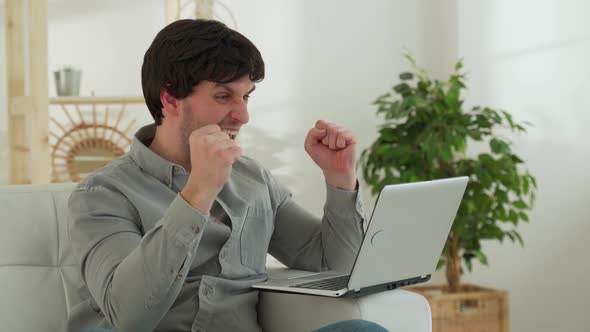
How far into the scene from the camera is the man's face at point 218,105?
1738mm

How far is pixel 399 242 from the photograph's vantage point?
1.60 meters

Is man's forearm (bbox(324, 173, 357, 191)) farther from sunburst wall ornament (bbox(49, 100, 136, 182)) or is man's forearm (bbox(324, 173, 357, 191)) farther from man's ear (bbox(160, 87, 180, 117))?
sunburst wall ornament (bbox(49, 100, 136, 182))

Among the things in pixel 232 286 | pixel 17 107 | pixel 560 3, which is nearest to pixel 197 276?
pixel 232 286

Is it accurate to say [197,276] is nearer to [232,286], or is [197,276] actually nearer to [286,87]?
[232,286]

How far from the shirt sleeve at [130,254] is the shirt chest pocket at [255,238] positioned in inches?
10.1

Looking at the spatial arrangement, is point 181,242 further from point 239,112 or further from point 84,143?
point 84,143

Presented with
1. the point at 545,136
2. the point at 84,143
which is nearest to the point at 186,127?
the point at 545,136

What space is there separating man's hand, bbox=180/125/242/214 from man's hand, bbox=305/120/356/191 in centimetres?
40

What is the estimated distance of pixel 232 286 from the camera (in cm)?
178

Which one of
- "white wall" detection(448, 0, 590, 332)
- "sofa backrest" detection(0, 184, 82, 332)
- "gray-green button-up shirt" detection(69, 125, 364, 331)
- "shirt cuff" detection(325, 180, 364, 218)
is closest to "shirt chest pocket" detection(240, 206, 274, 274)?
"gray-green button-up shirt" detection(69, 125, 364, 331)

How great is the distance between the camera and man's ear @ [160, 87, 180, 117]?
1764 millimetres

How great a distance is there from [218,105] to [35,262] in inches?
21.7

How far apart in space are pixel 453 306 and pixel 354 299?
1.88 metres

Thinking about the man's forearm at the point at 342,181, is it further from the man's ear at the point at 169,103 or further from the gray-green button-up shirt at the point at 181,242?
the man's ear at the point at 169,103
